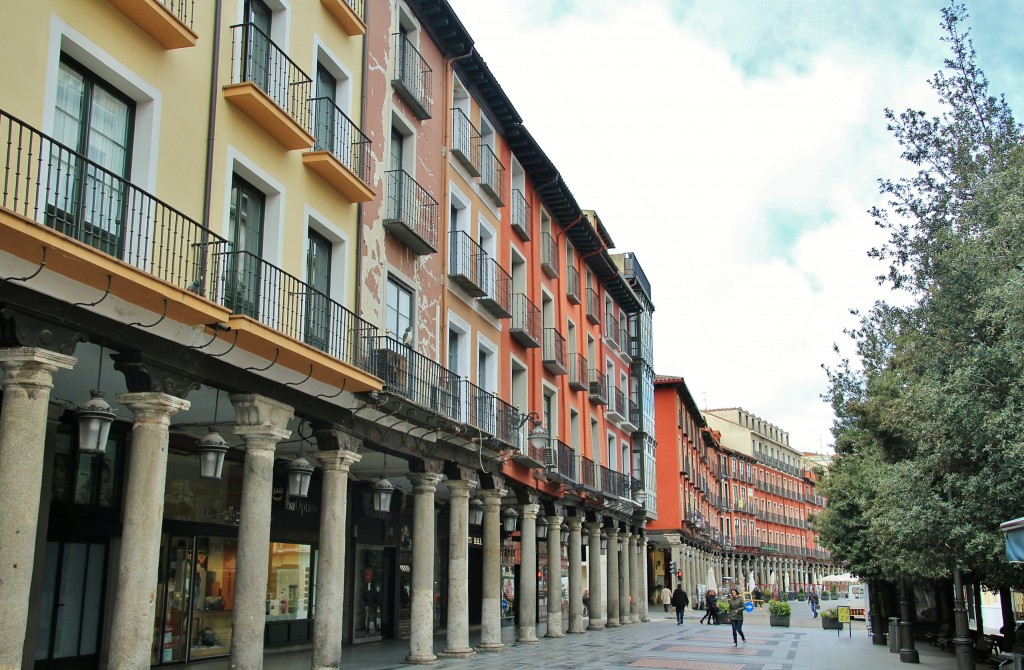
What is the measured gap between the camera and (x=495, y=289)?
2255 cm

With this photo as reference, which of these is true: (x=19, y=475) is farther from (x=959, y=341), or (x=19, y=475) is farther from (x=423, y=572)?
(x=959, y=341)

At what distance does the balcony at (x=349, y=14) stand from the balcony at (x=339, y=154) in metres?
1.45

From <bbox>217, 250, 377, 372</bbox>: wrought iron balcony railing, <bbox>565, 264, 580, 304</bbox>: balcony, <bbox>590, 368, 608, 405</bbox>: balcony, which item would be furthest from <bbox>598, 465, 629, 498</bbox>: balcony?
<bbox>217, 250, 377, 372</bbox>: wrought iron balcony railing

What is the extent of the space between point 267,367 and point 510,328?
12.1 metres

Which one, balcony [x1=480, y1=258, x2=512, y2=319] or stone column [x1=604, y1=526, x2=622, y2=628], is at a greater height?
balcony [x1=480, y1=258, x2=512, y2=319]

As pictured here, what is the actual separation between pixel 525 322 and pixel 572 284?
6.28 metres

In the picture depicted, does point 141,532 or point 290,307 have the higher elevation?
point 290,307

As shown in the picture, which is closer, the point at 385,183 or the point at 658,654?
the point at 385,183

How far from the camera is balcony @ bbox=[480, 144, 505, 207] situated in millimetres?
22766

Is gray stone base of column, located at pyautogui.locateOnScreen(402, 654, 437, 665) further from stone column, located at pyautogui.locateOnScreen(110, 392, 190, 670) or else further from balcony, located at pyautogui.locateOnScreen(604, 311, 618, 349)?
balcony, located at pyautogui.locateOnScreen(604, 311, 618, 349)

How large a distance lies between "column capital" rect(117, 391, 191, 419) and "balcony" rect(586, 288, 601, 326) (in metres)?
22.9

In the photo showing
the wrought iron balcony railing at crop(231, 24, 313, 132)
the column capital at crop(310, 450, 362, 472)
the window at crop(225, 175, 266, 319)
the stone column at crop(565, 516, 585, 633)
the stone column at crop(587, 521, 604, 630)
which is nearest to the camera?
the window at crop(225, 175, 266, 319)

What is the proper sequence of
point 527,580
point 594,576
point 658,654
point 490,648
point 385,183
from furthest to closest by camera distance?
1. point 594,576
2. point 527,580
3. point 658,654
4. point 490,648
5. point 385,183

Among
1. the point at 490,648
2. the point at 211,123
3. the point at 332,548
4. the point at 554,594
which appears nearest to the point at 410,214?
the point at 211,123
